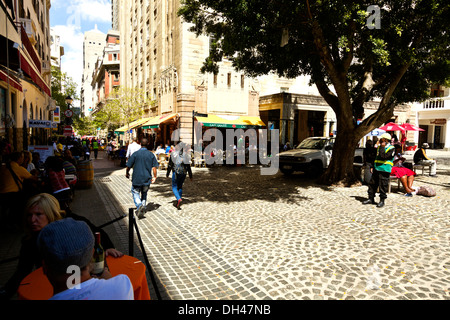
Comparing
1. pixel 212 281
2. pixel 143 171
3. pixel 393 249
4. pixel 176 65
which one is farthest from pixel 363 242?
pixel 176 65

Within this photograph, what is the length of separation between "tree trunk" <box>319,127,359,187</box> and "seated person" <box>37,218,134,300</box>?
1108cm

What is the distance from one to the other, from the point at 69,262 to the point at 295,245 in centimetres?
448

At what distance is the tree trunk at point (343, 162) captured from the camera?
11.2m

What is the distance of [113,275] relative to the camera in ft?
7.73

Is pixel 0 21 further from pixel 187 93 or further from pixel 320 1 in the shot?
pixel 187 93

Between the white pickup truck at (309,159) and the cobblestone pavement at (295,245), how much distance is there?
3.32 metres

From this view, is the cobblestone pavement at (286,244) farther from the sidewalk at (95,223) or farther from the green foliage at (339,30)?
the green foliage at (339,30)

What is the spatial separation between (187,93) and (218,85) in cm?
250

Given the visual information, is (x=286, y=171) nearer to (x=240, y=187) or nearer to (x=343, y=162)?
(x=343, y=162)

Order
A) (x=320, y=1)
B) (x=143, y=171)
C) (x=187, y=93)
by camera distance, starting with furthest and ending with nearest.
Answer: (x=187, y=93), (x=320, y=1), (x=143, y=171)

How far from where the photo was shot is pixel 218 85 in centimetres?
2191
